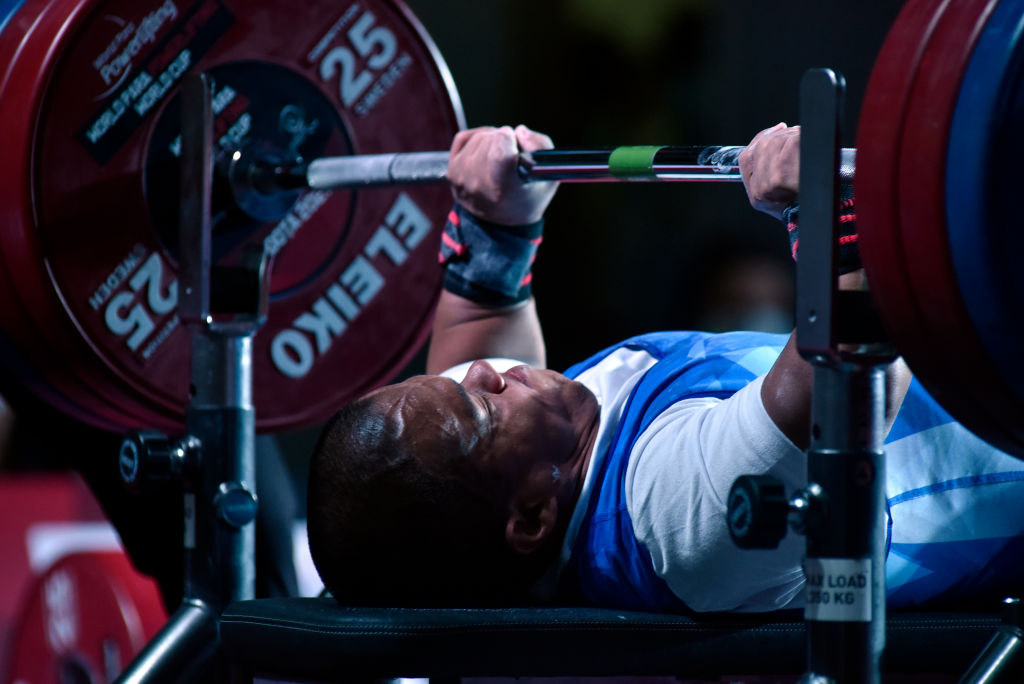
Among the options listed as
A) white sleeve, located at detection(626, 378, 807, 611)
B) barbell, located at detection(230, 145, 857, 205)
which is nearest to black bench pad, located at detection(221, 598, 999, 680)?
white sleeve, located at detection(626, 378, 807, 611)

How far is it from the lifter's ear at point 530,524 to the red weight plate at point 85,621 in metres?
0.99

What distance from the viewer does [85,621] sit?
1.97 metres

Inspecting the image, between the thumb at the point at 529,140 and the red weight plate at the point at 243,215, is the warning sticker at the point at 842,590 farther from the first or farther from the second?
the red weight plate at the point at 243,215

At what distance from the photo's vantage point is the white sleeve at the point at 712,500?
91cm

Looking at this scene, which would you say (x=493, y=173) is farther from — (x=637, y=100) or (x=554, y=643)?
(x=637, y=100)

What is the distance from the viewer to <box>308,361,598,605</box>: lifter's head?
104 cm

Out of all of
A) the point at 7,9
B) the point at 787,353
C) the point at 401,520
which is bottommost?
the point at 401,520

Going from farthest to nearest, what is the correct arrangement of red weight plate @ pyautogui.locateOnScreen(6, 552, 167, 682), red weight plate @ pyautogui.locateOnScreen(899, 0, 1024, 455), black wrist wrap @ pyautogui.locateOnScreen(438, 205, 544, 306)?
red weight plate @ pyautogui.locateOnScreen(6, 552, 167, 682) < black wrist wrap @ pyautogui.locateOnScreen(438, 205, 544, 306) < red weight plate @ pyautogui.locateOnScreen(899, 0, 1024, 455)

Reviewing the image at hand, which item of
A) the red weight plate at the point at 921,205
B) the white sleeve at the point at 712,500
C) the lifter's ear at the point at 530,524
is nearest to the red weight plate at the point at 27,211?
the lifter's ear at the point at 530,524

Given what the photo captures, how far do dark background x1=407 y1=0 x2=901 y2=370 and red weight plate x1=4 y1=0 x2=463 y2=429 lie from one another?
1.84 metres

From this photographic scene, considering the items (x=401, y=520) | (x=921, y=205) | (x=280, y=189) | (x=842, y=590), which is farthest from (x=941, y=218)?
(x=280, y=189)

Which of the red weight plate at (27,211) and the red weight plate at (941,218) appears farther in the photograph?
the red weight plate at (27,211)

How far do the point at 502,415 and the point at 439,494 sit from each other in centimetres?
10

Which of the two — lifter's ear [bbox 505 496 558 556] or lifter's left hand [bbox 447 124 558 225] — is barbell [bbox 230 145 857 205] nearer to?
lifter's left hand [bbox 447 124 558 225]
